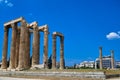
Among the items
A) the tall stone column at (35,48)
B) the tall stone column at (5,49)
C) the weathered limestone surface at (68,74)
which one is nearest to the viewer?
the weathered limestone surface at (68,74)

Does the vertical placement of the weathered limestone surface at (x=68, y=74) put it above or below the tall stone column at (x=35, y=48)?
below

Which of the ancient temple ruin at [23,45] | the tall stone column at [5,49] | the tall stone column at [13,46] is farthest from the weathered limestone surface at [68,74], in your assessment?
the tall stone column at [5,49]

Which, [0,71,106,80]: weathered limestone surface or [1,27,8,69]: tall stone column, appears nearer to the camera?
[0,71,106,80]: weathered limestone surface

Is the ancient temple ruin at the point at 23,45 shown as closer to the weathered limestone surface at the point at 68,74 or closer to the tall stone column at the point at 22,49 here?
the tall stone column at the point at 22,49

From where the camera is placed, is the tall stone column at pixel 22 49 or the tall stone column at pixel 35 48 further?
the tall stone column at pixel 35 48

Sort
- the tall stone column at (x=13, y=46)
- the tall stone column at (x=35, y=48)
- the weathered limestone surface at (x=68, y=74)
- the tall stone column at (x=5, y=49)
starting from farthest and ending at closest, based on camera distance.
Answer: the tall stone column at (x=5, y=49) → the tall stone column at (x=13, y=46) → the tall stone column at (x=35, y=48) → the weathered limestone surface at (x=68, y=74)

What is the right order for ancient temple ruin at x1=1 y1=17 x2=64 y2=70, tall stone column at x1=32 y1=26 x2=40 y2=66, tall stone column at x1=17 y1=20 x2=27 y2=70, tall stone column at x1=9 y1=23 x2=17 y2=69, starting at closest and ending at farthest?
1. tall stone column at x1=17 y1=20 x2=27 y2=70
2. ancient temple ruin at x1=1 y1=17 x2=64 y2=70
3. tall stone column at x1=32 y1=26 x2=40 y2=66
4. tall stone column at x1=9 y1=23 x2=17 y2=69

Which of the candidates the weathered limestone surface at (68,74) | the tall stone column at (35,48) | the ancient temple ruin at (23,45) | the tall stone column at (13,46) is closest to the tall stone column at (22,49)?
the ancient temple ruin at (23,45)

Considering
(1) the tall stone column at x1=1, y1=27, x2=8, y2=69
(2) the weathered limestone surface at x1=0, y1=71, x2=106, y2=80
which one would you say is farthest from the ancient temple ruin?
(2) the weathered limestone surface at x1=0, y1=71, x2=106, y2=80

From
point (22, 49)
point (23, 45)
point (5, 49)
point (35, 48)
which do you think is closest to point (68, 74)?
point (22, 49)

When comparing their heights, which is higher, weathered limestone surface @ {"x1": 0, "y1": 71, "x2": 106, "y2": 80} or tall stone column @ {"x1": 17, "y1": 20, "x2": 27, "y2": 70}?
tall stone column @ {"x1": 17, "y1": 20, "x2": 27, "y2": 70}

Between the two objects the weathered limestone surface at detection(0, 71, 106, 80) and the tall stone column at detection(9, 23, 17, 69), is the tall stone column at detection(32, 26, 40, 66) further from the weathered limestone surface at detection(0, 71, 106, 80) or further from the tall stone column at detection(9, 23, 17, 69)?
the weathered limestone surface at detection(0, 71, 106, 80)

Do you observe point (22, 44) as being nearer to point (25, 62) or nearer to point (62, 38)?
point (25, 62)

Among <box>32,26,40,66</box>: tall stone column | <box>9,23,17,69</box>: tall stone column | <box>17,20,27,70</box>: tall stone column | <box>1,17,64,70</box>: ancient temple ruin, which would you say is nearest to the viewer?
<box>17,20,27,70</box>: tall stone column
